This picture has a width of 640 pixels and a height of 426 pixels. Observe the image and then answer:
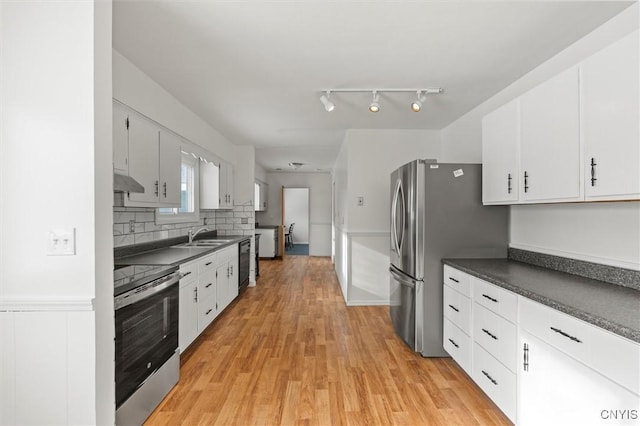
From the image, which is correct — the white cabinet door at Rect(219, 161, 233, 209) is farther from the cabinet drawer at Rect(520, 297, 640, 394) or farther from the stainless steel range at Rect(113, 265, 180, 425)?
the cabinet drawer at Rect(520, 297, 640, 394)

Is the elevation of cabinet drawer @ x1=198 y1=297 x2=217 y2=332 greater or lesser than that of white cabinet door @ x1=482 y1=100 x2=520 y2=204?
lesser

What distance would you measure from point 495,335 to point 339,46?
2.16 metres

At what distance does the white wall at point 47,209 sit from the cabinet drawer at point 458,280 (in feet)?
7.58

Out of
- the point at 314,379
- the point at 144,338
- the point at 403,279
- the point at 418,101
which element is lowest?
the point at 314,379

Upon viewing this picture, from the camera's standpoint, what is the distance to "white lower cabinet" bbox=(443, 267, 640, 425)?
1.18 m

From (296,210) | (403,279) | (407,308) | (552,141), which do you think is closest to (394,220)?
(403,279)

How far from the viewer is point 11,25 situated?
1.45m

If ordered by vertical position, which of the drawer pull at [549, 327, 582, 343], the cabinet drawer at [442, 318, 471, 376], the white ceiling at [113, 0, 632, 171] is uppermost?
the white ceiling at [113, 0, 632, 171]

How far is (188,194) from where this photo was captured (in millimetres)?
4180

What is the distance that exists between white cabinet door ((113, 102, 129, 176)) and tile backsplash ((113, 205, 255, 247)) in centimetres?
55

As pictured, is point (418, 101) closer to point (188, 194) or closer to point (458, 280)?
point (458, 280)

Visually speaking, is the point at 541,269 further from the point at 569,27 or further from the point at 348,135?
the point at 348,135

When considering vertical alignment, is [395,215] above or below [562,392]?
above

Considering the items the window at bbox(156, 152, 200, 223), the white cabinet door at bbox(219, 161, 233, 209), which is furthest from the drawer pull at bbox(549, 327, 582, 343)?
the white cabinet door at bbox(219, 161, 233, 209)
